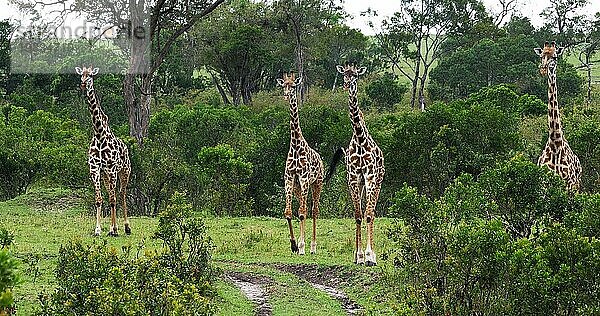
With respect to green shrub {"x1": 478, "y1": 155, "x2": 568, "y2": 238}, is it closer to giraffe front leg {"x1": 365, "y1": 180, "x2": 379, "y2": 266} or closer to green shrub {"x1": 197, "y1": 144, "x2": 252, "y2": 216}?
giraffe front leg {"x1": 365, "y1": 180, "x2": 379, "y2": 266}

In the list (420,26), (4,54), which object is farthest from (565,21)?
(4,54)

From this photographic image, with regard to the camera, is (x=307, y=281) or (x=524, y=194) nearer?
(x=524, y=194)

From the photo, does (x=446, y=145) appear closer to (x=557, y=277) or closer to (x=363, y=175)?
(x=363, y=175)

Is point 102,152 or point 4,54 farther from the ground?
point 4,54

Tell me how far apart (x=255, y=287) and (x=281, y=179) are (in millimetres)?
8681

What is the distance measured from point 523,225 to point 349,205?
10.8 metres

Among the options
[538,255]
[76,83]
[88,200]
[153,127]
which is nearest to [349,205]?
[88,200]

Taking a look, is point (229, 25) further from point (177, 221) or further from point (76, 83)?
point (177, 221)

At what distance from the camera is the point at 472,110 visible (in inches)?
716

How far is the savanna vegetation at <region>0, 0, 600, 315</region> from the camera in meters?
7.16

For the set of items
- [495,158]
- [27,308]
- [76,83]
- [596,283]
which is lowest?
[27,308]

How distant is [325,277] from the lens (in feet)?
38.8

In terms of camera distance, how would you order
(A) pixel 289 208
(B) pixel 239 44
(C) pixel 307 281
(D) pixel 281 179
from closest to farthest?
(C) pixel 307 281, (A) pixel 289 208, (D) pixel 281 179, (B) pixel 239 44

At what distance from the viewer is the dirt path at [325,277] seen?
10.7m
